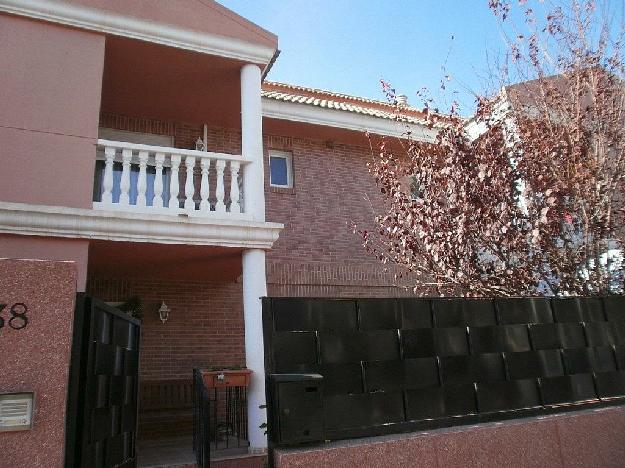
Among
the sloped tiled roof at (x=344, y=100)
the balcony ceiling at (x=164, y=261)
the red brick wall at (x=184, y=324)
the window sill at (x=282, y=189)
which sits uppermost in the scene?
the sloped tiled roof at (x=344, y=100)

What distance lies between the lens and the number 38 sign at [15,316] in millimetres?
3078

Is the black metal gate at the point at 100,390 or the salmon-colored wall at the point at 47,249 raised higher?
the salmon-colored wall at the point at 47,249

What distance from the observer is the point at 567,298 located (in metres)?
5.40

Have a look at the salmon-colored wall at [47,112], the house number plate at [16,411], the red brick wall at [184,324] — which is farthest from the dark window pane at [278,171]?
the house number plate at [16,411]

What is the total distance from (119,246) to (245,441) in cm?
322

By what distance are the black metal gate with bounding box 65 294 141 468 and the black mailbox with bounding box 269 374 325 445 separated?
1.26 m

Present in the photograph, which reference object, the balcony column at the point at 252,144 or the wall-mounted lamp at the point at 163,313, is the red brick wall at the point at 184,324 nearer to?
the wall-mounted lamp at the point at 163,313

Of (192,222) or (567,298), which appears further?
(192,222)

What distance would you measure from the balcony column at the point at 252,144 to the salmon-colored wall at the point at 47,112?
6.75 feet

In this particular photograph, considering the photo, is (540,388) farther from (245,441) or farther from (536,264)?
(245,441)

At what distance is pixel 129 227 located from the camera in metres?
6.52

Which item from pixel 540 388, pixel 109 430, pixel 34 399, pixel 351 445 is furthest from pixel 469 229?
pixel 34 399

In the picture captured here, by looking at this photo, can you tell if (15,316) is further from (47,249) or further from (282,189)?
(282,189)

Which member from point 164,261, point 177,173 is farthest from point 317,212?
point 177,173
